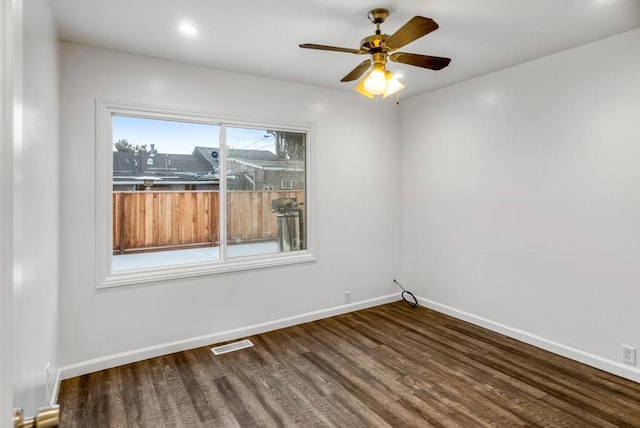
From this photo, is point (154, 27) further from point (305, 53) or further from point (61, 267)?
point (61, 267)

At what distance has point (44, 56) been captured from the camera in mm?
2025

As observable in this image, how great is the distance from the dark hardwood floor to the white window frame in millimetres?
733

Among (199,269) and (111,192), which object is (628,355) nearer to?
(199,269)

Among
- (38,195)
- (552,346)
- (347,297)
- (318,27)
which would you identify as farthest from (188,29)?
(552,346)

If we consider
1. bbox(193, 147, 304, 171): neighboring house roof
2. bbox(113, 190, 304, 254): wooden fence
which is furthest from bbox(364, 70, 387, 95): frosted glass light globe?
bbox(113, 190, 304, 254): wooden fence

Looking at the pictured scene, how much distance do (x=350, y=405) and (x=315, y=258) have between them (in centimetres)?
Answer: 181

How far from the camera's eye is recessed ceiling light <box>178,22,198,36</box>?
8.62 feet

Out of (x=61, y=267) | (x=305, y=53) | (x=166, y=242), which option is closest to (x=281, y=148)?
(x=305, y=53)

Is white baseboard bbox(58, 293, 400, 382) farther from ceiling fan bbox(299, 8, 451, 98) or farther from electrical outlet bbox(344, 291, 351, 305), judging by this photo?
ceiling fan bbox(299, 8, 451, 98)

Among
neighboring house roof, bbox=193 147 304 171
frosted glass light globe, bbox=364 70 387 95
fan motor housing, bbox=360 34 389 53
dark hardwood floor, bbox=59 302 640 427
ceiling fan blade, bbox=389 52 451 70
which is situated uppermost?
fan motor housing, bbox=360 34 389 53

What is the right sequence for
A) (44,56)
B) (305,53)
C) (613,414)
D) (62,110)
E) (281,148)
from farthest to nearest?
(281,148)
(305,53)
(62,110)
(613,414)
(44,56)

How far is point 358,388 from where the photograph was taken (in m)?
2.75

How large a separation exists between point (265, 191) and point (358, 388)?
2.16 meters

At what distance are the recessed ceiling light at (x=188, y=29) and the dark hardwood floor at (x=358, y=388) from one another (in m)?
2.66
